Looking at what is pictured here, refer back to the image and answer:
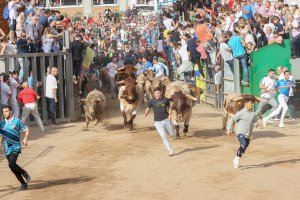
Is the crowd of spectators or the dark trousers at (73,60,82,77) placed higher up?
the crowd of spectators

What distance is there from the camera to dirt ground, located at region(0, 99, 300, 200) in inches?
596

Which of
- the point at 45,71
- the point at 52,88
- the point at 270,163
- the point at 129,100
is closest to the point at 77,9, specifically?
the point at 45,71

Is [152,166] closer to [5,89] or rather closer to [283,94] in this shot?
[5,89]

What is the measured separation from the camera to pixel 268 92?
25.0 meters

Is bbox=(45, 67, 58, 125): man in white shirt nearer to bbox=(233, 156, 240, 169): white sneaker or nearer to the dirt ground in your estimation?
the dirt ground

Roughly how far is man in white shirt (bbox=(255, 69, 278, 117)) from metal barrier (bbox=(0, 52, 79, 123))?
23.6 feet

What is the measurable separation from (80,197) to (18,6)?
14205 millimetres

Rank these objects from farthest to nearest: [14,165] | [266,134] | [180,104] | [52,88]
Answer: [52,88] → [266,134] → [180,104] → [14,165]

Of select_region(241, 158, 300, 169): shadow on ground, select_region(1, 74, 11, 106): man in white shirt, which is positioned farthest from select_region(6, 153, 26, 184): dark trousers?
select_region(1, 74, 11, 106): man in white shirt

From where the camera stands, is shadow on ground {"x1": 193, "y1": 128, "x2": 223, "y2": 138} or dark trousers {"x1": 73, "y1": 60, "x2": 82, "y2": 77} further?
dark trousers {"x1": 73, "y1": 60, "x2": 82, "y2": 77}

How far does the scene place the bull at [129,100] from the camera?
25.0 meters

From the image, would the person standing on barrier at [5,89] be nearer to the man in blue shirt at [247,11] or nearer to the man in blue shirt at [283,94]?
the man in blue shirt at [283,94]

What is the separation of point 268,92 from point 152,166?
8.04 metres

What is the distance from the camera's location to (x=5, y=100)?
24344 millimetres
